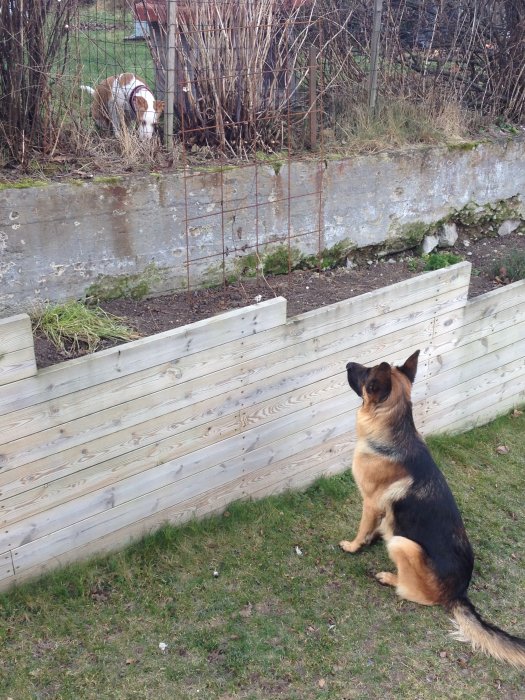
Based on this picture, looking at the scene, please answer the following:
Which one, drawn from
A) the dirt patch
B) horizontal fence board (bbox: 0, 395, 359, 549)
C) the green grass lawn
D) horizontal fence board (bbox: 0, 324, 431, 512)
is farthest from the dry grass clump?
the green grass lawn

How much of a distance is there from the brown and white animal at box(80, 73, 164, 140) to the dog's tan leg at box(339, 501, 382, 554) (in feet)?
11.2

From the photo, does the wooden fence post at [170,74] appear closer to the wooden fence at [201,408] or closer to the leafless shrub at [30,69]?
the leafless shrub at [30,69]

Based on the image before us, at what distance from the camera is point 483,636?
12.9ft

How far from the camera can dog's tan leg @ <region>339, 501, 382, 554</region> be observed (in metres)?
4.45

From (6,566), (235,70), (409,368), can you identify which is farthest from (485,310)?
(6,566)

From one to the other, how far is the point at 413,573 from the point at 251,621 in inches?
39.9

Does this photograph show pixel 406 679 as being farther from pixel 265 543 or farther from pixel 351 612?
pixel 265 543

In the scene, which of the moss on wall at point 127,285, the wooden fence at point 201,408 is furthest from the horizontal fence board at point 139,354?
the moss on wall at point 127,285

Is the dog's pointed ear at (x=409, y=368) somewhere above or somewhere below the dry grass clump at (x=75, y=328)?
below

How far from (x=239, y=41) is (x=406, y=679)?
5014 millimetres

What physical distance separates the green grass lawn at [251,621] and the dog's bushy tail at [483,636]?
0.08 meters

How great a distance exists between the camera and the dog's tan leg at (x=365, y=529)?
4.45m

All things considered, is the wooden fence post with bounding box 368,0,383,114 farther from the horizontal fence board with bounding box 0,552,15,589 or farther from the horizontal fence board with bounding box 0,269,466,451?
the horizontal fence board with bounding box 0,552,15,589

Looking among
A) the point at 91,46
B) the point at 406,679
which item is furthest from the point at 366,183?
the point at 406,679
